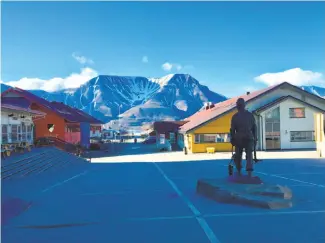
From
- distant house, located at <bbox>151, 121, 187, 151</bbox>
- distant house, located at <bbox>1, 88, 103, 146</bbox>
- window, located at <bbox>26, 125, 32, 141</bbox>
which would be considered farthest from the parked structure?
window, located at <bbox>26, 125, 32, 141</bbox>

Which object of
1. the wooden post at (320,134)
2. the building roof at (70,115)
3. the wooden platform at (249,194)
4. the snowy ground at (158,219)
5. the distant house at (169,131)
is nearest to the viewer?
the snowy ground at (158,219)

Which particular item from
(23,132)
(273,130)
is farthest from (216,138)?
(23,132)

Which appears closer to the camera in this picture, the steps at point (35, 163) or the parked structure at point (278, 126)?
the steps at point (35, 163)

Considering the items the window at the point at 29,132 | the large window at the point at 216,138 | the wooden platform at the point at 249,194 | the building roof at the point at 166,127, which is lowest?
the wooden platform at the point at 249,194

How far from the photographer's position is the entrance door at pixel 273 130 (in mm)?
35188

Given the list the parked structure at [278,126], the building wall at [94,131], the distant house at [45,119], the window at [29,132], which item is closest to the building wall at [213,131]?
the parked structure at [278,126]

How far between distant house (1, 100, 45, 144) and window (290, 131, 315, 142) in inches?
1072

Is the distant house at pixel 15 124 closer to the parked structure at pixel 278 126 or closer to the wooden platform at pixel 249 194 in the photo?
the wooden platform at pixel 249 194

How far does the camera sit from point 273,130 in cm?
3531

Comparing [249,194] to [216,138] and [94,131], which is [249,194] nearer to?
[216,138]

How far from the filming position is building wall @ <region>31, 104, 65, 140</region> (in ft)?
113

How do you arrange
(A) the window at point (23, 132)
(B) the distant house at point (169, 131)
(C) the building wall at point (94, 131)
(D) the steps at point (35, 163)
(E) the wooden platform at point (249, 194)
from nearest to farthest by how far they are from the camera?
(E) the wooden platform at point (249, 194), (D) the steps at point (35, 163), (A) the window at point (23, 132), (B) the distant house at point (169, 131), (C) the building wall at point (94, 131)

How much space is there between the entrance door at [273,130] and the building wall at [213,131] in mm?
4560

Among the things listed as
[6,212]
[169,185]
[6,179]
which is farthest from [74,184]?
[6,212]
